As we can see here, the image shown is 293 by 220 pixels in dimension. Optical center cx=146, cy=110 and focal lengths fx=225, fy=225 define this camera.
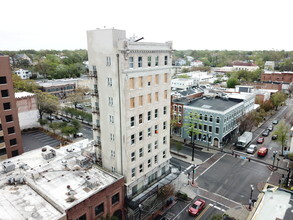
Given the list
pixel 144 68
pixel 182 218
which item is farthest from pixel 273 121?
pixel 144 68

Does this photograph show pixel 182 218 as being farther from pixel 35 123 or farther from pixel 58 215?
pixel 35 123

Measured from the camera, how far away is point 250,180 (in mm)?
44750

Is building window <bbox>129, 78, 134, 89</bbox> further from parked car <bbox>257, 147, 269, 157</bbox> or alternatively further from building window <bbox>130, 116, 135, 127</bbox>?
parked car <bbox>257, 147, 269, 157</bbox>

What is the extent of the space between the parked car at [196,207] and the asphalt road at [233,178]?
5316mm

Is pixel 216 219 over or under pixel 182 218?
over

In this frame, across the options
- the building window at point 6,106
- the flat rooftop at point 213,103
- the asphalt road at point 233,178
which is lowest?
the asphalt road at point 233,178

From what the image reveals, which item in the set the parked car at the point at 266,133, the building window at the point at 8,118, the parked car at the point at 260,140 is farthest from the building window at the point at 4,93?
the parked car at the point at 266,133

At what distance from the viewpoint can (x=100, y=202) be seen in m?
27.9

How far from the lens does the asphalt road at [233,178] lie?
133ft

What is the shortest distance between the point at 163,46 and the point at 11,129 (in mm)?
34275

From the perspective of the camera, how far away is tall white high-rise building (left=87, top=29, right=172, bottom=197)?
2886 centimetres

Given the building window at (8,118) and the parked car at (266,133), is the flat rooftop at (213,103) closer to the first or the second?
the parked car at (266,133)

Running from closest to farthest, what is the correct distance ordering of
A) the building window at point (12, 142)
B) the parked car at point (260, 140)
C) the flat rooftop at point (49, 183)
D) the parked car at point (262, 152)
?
the flat rooftop at point (49, 183)
the building window at point (12, 142)
the parked car at point (262, 152)
the parked car at point (260, 140)

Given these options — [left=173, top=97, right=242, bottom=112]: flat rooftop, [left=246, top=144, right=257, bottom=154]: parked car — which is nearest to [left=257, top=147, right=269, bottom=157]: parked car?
[left=246, top=144, right=257, bottom=154]: parked car
